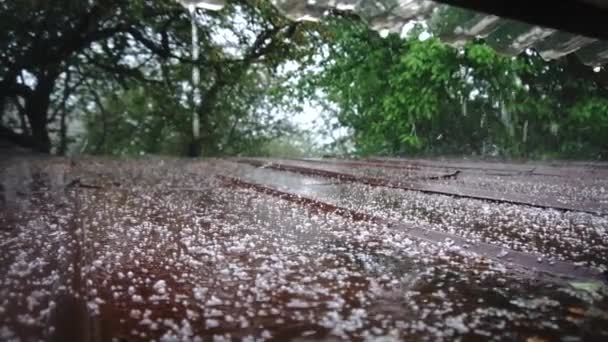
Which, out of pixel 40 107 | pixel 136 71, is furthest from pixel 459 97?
pixel 40 107

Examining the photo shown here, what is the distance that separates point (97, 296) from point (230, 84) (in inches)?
341

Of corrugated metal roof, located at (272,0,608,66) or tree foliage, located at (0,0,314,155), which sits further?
tree foliage, located at (0,0,314,155)

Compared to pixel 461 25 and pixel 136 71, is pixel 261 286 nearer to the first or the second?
pixel 461 25

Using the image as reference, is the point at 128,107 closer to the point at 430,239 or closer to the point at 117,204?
the point at 117,204

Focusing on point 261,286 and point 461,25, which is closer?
point 261,286

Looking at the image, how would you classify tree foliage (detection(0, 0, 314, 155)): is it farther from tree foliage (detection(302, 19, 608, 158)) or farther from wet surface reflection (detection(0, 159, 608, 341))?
wet surface reflection (detection(0, 159, 608, 341))

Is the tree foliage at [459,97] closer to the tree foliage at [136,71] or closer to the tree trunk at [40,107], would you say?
the tree foliage at [136,71]

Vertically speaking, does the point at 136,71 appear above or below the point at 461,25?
above

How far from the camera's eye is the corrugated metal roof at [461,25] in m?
1.40

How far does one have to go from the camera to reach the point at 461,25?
5.39 feet

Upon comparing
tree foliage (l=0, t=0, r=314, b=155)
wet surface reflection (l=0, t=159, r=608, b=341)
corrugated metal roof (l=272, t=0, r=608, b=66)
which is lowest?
wet surface reflection (l=0, t=159, r=608, b=341)

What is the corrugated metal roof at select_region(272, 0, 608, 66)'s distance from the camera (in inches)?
54.9

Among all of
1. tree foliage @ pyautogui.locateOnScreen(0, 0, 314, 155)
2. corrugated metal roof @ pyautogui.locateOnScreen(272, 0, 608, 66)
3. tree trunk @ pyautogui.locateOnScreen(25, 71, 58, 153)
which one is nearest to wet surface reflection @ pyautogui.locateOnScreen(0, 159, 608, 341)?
corrugated metal roof @ pyautogui.locateOnScreen(272, 0, 608, 66)

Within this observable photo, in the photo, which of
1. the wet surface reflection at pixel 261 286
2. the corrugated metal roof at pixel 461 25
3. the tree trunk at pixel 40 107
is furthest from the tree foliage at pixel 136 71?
the wet surface reflection at pixel 261 286
